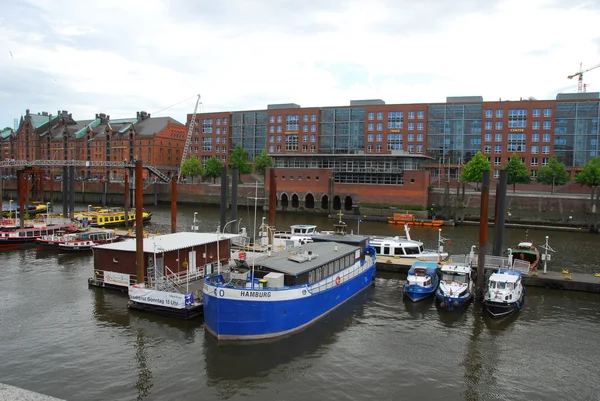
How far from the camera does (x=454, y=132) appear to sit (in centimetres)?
10994

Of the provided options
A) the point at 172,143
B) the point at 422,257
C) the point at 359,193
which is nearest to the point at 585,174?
the point at 359,193

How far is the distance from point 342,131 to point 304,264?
94.4 meters

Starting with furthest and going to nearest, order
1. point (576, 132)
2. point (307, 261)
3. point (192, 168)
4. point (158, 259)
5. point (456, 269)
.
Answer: point (192, 168)
point (576, 132)
point (456, 269)
point (158, 259)
point (307, 261)

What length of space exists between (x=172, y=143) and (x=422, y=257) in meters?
120

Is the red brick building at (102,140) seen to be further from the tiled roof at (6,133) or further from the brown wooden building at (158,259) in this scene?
the brown wooden building at (158,259)

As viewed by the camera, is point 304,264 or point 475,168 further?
point 475,168

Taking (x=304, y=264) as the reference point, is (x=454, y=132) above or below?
above

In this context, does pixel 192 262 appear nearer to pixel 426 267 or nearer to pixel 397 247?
pixel 426 267

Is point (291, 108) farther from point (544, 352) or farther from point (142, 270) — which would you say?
point (544, 352)

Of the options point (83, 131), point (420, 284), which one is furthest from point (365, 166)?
point (83, 131)

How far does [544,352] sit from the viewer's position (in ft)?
81.9

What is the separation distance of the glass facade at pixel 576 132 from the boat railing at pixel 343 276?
272 ft

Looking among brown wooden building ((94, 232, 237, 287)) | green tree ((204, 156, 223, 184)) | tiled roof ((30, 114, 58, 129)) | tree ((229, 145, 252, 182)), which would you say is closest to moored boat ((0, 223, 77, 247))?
brown wooden building ((94, 232, 237, 287))

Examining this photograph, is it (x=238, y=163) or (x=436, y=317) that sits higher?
(x=238, y=163)
